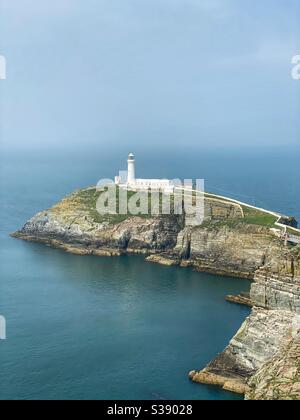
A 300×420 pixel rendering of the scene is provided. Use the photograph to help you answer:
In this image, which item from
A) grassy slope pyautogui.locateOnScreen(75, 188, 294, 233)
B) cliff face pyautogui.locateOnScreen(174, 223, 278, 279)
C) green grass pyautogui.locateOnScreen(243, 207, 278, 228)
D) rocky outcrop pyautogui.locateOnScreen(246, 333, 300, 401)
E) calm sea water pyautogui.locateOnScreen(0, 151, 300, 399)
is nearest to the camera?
rocky outcrop pyautogui.locateOnScreen(246, 333, 300, 401)

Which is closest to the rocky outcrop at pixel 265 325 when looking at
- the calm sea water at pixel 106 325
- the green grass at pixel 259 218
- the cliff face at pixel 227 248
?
the calm sea water at pixel 106 325

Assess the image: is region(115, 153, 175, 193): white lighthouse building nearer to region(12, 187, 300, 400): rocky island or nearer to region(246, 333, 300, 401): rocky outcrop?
region(12, 187, 300, 400): rocky island

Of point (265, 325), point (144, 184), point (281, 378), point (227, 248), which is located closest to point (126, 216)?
point (144, 184)

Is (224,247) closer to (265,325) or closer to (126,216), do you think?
(126,216)

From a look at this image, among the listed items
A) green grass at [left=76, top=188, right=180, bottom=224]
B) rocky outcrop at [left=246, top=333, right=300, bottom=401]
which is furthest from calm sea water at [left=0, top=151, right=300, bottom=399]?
rocky outcrop at [left=246, top=333, right=300, bottom=401]
